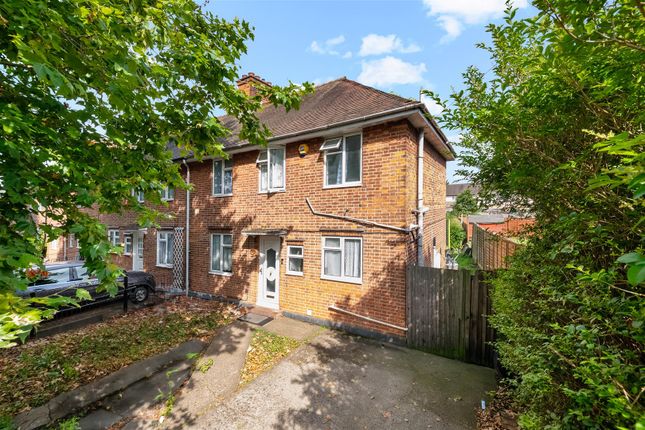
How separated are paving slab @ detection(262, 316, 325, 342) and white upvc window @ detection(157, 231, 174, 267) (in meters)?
6.99

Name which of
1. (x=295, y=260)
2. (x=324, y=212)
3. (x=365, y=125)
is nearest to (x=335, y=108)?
(x=365, y=125)

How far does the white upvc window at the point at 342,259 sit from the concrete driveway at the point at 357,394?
1974mm

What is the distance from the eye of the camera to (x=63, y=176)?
11.0 ft

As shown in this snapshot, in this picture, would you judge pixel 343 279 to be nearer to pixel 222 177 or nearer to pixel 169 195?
pixel 222 177

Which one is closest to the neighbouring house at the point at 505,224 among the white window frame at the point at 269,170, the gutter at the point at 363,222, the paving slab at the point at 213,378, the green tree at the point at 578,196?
the green tree at the point at 578,196

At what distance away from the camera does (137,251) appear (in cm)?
1420

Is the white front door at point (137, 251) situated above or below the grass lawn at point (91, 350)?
above

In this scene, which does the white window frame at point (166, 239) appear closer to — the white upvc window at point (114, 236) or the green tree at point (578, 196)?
the white upvc window at point (114, 236)

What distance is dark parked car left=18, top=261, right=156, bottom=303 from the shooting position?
7958 mm

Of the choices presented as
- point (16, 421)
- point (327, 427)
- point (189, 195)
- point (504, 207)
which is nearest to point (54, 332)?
point (16, 421)

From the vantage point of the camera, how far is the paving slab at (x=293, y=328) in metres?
7.44

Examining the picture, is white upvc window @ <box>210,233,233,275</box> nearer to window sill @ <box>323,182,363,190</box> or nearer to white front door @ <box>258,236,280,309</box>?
white front door @ <box>258,236,280,309</box>

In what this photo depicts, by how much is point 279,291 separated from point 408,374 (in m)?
4.82

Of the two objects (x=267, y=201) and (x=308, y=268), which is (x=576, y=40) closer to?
(x=308, y=268)
